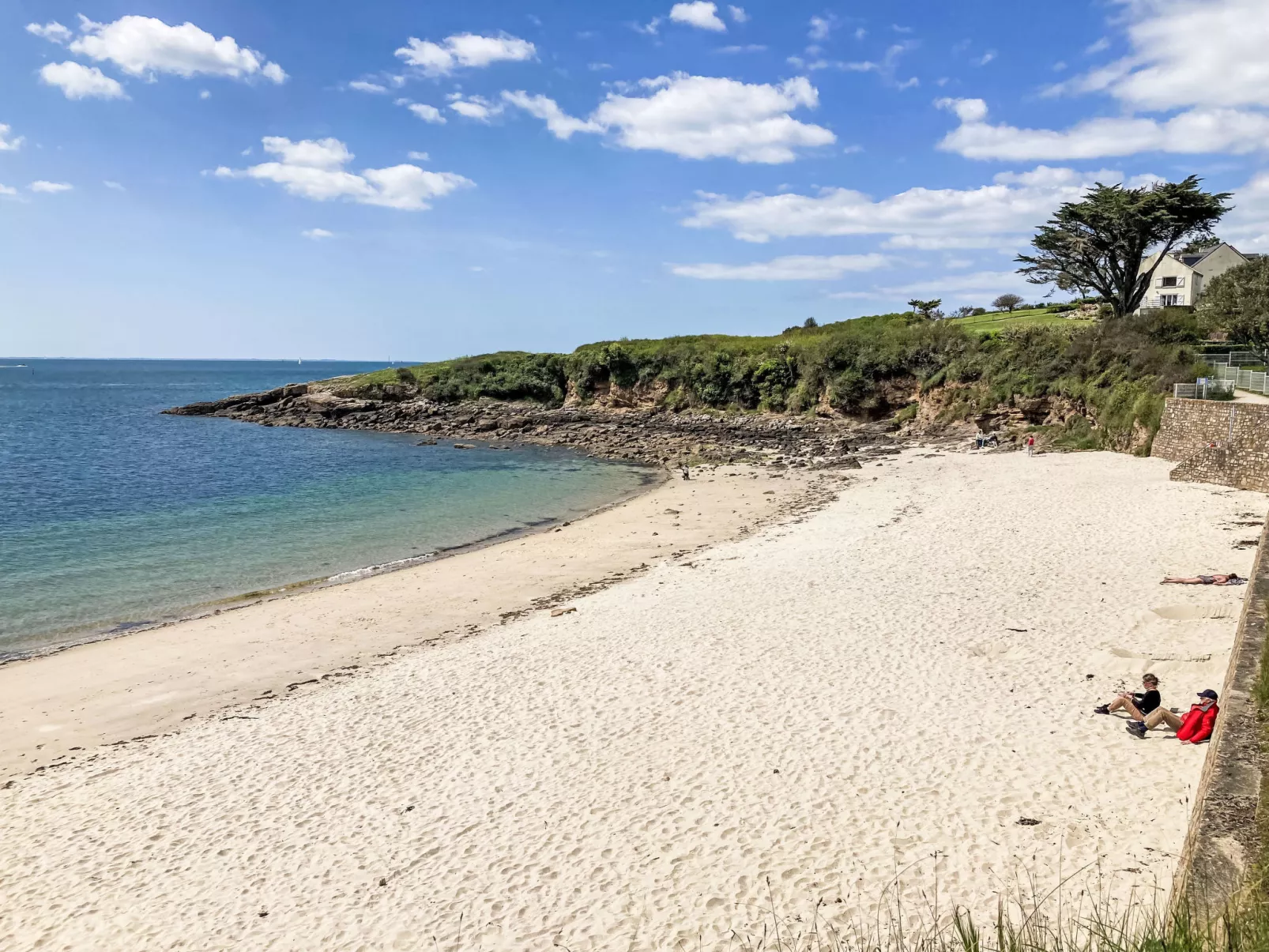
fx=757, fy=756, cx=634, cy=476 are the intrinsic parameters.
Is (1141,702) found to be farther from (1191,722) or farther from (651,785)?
(651,785)

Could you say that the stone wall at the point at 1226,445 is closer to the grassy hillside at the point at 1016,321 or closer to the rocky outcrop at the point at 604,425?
the rocky outcrop at the point at 604,425

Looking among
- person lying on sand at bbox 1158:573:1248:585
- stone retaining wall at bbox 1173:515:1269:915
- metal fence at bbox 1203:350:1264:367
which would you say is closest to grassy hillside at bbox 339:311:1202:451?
metal fence at bbox 1203:350:1264:367

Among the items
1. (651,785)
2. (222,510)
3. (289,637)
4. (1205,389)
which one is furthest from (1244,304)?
(222,510)

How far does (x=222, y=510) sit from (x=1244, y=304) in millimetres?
41503

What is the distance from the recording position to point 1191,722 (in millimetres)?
8938

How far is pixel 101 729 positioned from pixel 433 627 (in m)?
6.06

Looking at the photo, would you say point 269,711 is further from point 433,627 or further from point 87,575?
point 87,575

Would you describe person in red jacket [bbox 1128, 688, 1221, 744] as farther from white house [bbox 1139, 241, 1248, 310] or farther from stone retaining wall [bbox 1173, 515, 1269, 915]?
white house [bbox 1139, 241, 1248, 310]

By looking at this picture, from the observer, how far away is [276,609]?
17.9m

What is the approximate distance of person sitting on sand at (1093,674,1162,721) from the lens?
948cm

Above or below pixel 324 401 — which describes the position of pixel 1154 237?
above

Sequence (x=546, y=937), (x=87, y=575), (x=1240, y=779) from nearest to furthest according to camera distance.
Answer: (x=1240, y=779) < (x=546, y=937) < (x=87, y=575)

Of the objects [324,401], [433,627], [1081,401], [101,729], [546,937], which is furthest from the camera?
[324,401]

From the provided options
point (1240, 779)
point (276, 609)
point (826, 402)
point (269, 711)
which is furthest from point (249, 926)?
point (826, 402)
